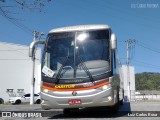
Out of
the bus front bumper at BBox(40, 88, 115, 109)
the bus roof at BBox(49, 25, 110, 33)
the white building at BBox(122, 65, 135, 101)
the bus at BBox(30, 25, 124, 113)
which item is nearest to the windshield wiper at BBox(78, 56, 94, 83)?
the bus at BBox(30, 25, 124, 113)

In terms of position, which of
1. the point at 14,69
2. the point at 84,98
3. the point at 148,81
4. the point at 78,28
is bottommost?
the point at 148,81

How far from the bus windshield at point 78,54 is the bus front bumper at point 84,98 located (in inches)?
23.9

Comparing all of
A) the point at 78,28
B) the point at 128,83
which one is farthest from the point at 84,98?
the point at 128,83

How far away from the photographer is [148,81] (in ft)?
415

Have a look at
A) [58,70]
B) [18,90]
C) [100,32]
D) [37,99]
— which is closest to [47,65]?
[58,70]

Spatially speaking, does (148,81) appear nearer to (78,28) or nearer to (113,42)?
(78,28)

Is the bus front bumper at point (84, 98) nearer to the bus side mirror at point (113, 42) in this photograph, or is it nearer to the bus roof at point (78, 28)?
the bus side mirror at point (113, 42)

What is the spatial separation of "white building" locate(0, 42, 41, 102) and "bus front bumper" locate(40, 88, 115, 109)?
45.0 m

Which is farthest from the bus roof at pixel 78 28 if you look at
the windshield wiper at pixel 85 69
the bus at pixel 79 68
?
the windshield wiper at pixel 85 69

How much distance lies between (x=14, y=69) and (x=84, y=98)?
47.2 metres

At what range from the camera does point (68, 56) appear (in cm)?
1210

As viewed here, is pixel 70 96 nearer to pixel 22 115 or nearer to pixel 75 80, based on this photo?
pixel 75 80

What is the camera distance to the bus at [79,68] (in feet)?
37.7

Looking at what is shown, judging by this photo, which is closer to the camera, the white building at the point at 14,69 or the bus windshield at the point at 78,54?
the bus windshield at the point at 78,54
